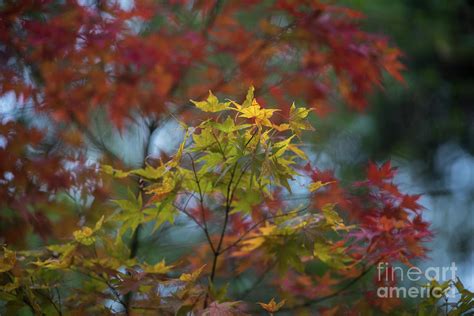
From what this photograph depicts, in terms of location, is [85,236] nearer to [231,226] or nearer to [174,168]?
[174,168]

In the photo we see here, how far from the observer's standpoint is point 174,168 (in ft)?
4.65

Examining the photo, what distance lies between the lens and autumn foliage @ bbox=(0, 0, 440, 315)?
1.24m

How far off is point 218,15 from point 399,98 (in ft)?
5.54

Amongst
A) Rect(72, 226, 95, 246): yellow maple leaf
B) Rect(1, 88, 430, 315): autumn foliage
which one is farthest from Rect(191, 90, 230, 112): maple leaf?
Rect(72, 226, 95, 246): yellow maple leaf

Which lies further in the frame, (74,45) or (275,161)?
(74,45)

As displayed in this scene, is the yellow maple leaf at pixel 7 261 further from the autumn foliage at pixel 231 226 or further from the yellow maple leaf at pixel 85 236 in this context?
the yellow maple leaf at pixel 85 236

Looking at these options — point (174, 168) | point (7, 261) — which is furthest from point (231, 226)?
point (7, 261)

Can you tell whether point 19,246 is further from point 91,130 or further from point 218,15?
point 218,15

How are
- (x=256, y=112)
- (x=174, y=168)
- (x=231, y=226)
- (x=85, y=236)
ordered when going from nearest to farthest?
(x=256, y=112), (x=85, y=236), (x=174, y=168), (x=231, y=226)

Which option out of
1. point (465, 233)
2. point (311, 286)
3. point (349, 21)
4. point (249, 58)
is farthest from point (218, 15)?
Answer: point (465, 233)

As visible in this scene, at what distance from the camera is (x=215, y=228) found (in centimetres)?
191

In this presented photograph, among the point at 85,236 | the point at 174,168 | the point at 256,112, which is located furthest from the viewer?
the point at 174,168

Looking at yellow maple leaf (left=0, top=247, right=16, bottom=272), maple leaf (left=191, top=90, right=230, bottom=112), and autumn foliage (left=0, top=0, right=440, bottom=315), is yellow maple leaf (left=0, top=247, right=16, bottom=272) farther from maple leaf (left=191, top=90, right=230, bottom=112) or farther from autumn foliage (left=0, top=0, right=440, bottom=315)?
maple leaf (left=191, top=90, right=230, bottom=112)

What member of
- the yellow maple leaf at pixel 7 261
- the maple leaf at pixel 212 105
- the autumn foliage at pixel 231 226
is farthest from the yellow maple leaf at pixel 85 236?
the maple leaf at pixel 212 105
